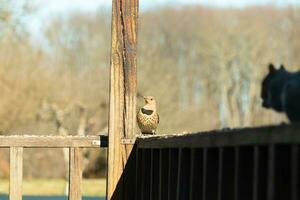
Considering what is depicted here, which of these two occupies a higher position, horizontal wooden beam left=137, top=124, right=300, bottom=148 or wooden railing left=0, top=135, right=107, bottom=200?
horizontal wooden beam left=137, top=124, right=300, bottom=148

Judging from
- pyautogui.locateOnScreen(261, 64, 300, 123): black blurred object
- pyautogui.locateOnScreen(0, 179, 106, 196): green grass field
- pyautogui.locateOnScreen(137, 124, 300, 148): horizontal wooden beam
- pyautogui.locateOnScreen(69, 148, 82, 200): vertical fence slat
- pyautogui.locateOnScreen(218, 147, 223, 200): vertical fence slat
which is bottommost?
pyautogui.locateOnScreen(0, 179, 106, 196): green grass field

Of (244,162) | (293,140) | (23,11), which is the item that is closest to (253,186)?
(244,162)

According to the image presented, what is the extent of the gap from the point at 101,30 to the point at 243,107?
344 inches

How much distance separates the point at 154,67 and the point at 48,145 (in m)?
28.9

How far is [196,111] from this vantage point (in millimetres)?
37531

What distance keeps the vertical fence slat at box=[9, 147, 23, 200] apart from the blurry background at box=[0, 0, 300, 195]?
64.4 feet

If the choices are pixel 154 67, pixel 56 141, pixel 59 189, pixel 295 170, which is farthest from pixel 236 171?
pixel 154 67

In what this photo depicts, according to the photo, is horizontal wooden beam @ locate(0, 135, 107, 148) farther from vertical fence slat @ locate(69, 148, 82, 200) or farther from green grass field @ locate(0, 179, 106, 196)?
green grass field @ locate(0, 179, 106, 196)

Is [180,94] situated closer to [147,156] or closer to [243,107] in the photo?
[243,107]

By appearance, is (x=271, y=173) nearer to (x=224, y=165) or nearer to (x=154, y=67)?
(x=224, y=165)

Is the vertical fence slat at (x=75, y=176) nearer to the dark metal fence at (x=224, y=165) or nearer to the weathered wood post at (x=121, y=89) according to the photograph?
the weathered wood post at (x=121, y=89)

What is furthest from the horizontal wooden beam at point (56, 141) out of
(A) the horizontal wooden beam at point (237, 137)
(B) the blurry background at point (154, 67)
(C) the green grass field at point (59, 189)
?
(B) the blurry background at point (154, 67)

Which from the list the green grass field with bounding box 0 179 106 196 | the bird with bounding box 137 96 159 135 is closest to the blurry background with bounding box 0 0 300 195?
the green grass field with bounding box 0 179 106 196

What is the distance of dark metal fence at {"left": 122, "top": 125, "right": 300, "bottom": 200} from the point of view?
10.1ft
